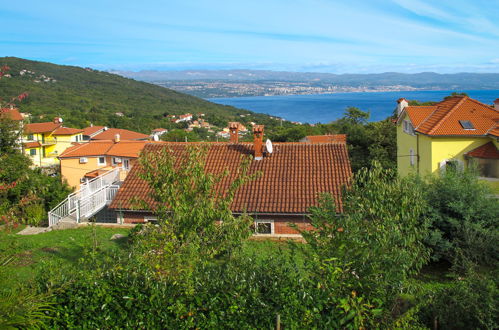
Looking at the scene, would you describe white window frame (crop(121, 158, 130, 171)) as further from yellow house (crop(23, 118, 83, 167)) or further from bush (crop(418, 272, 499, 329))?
bush (crop(418, 272, 499, 329))

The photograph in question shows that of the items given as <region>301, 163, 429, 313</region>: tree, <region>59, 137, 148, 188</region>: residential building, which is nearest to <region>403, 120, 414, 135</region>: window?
<region>301, 163, 429, 313</region>: tree

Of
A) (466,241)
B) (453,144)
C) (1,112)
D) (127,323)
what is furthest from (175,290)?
(453,144)

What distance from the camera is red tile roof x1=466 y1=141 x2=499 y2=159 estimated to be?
20000 millimetres

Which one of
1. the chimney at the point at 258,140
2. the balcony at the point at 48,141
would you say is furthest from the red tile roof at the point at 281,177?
the balcony at the point at 48,141

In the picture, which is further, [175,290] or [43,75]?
[43,75]

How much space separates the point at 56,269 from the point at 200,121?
10734 cm

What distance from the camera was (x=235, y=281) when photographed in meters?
7.27

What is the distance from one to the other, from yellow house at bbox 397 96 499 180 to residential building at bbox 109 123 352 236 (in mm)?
5292

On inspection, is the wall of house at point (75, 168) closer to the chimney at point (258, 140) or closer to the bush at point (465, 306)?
the chimney at point (258, 140)

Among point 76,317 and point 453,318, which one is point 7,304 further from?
point 453,318

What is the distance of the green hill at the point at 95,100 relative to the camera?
279ft

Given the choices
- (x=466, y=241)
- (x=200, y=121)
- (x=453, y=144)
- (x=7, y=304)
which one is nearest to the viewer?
(x=7, y=304)

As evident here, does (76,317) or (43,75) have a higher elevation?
(43,75)

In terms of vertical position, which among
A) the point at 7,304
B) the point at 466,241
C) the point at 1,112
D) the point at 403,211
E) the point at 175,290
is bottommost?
the point at 466,241
